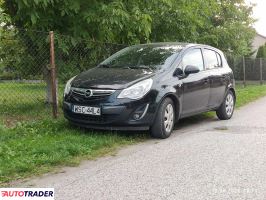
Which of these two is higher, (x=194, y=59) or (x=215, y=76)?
(x=194, y=59)

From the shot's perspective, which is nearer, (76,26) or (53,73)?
(53,73)

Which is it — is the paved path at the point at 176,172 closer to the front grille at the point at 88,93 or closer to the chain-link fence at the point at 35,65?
the front grille at the point at 88,93

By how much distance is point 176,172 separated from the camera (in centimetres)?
591

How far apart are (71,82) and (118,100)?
1.13 metres

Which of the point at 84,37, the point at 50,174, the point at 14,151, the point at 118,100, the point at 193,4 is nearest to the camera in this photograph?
the point at 50,174

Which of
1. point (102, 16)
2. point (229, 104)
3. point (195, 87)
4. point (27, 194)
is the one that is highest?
point (102, 16)

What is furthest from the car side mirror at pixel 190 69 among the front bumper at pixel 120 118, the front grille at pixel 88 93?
the front grille at pixel 88 93

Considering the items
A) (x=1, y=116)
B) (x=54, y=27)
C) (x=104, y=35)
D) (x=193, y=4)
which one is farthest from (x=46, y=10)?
(x=193, y=4)

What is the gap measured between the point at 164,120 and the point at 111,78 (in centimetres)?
112

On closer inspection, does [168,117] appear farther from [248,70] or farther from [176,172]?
[248,70]

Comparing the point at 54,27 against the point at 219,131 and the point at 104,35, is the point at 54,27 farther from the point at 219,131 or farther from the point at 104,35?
the point at 219,131

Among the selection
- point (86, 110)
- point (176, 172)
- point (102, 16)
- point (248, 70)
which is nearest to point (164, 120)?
point (86, 110)

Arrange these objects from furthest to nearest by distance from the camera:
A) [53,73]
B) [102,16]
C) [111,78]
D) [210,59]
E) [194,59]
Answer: [210,59] < [102,16] < [194,59] < [53,73] < [111,78]

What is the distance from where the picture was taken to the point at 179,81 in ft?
28.1
